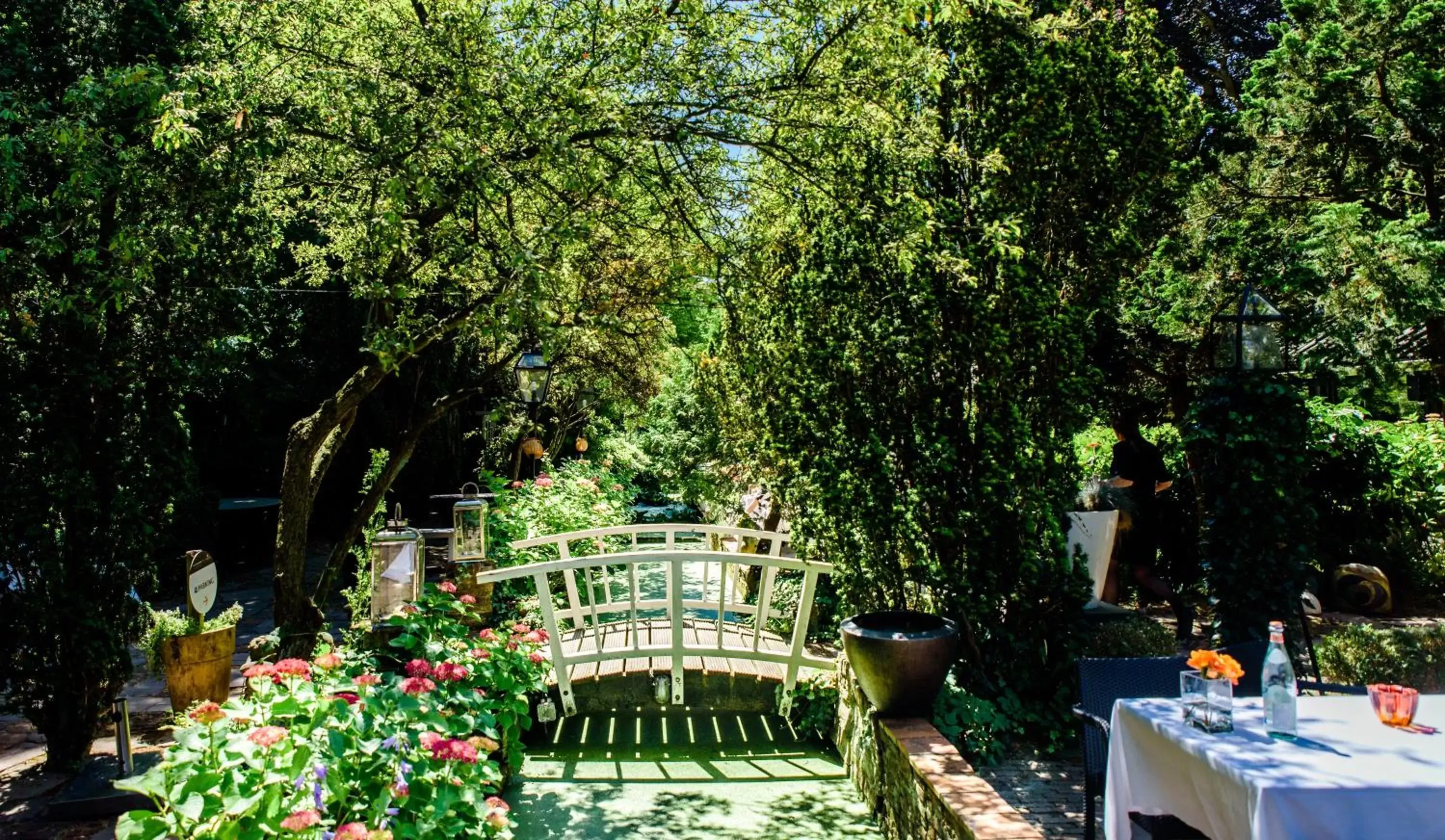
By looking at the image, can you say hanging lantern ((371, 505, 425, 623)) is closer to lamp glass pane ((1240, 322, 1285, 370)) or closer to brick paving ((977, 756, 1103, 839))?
brick paving ((977, 756, 1103, 839))

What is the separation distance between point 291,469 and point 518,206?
276cm

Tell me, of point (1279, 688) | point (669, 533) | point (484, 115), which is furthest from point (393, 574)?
point (1279, 688)

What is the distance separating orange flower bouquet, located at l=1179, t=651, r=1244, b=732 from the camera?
293cm

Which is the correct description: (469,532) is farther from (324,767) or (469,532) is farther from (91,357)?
(324,767)

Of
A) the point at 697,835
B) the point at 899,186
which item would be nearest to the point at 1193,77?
the point at 899,186

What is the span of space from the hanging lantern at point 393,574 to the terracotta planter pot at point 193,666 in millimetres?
2276

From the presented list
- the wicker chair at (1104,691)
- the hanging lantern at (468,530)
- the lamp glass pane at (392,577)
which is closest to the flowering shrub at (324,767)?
the lamp glass pane at (392,577)

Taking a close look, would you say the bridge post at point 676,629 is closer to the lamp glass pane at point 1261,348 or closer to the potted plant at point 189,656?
the potted plant at point 189,656

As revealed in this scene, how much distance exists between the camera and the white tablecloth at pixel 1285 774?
240 centimetres

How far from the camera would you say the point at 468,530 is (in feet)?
23.5

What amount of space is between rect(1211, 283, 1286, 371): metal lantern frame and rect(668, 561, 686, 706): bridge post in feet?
12.0

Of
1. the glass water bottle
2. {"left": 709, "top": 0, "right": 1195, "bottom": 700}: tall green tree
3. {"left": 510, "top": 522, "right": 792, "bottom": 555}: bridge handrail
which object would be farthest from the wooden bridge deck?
the glass water bottle

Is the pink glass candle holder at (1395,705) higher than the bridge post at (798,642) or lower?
higher

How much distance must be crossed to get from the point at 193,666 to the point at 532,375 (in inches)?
175
